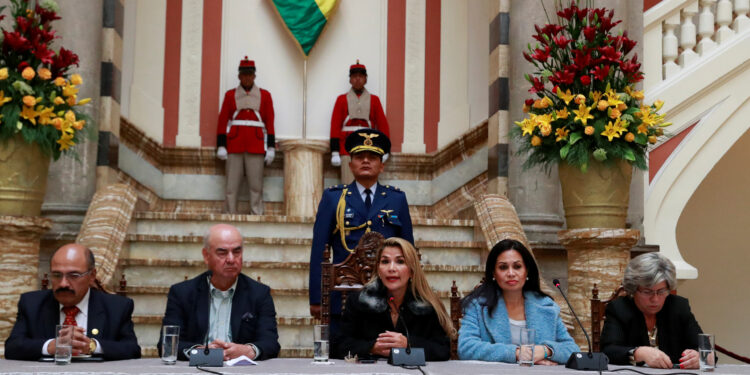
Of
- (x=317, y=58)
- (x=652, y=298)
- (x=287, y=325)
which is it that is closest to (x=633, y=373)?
(x=652, y=298)

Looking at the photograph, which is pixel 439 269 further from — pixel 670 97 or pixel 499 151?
pixel 670 97

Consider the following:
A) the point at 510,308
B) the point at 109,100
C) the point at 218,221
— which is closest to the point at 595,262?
the point at 510,308

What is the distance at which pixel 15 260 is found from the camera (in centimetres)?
546

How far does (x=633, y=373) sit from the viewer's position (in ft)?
10.4

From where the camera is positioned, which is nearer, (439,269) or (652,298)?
(652,298)

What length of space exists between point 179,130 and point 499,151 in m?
3.48

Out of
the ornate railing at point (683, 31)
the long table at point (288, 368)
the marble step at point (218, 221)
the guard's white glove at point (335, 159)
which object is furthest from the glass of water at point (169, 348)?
the guard's white glove at point (335, 159)

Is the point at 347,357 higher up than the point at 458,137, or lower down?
lower down

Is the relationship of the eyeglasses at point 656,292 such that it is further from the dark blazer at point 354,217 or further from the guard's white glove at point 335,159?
the guard's white glove at point 335,159

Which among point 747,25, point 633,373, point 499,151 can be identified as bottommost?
point 633,373

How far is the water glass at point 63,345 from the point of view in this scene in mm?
3176

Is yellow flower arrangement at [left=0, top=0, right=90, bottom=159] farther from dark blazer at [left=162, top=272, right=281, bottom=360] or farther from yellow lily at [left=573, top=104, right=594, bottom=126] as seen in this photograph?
yellow lily at [left=573, top=104, right=594, bottom=126]

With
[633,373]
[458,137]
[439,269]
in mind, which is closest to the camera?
[633,373]

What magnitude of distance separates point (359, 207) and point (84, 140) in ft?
9.13
